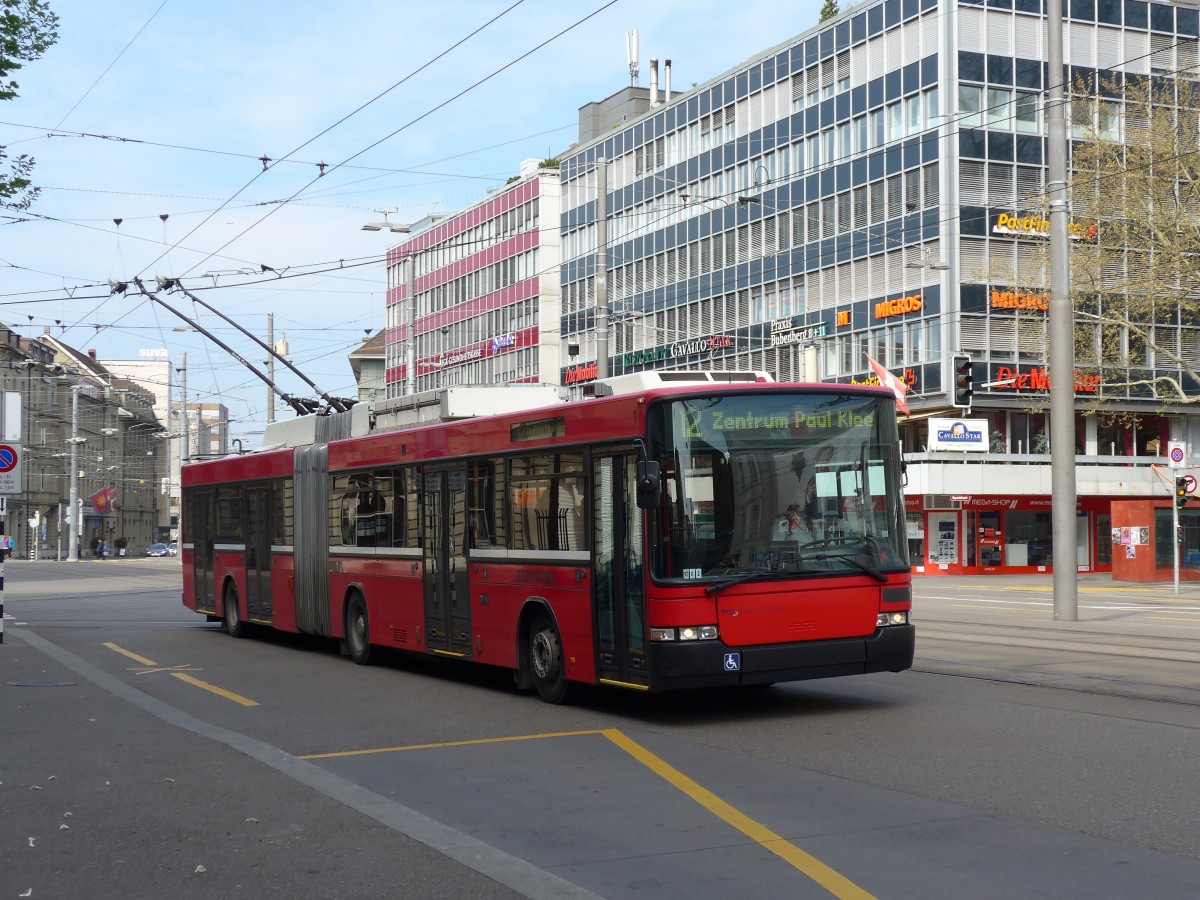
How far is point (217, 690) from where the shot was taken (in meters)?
14.8

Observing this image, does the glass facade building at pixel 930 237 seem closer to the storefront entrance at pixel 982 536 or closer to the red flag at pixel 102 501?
the storefront entrance at pixel 982 536

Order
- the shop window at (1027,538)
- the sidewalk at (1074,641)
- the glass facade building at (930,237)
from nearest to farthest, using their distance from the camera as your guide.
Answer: the sidewalk at (1074,641) → the glass facade building at (930,237) → the shop window at (1027,538)

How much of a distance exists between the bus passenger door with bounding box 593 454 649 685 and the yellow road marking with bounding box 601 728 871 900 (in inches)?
49.1

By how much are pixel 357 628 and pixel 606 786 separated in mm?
9195

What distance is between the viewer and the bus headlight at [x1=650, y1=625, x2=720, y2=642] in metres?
11.1

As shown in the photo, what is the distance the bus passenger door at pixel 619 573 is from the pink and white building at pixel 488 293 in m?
55.7

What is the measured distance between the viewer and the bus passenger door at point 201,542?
23.6 meters

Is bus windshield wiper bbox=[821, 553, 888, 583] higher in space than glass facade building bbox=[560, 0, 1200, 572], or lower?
lower

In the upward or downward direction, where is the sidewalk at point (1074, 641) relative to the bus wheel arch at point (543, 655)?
downward

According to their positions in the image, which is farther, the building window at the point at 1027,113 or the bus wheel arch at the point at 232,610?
the building window at the point at 1027,113

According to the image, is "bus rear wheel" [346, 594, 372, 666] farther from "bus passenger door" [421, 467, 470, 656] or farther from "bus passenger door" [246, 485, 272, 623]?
"bus passenger door" [246, 485, 272, 623]

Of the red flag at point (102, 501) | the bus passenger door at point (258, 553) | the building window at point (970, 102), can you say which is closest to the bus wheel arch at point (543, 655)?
the bus passenger door at point (258, 553)

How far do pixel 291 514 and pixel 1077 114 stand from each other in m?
27.0

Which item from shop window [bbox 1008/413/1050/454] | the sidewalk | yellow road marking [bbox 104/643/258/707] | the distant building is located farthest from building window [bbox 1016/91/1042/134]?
the distant building
